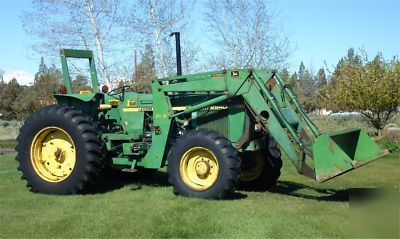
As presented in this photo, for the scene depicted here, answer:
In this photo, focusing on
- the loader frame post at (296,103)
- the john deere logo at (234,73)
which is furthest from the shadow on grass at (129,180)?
the loader frame post at (296,103)

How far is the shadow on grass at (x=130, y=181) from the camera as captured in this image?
29.7 ft

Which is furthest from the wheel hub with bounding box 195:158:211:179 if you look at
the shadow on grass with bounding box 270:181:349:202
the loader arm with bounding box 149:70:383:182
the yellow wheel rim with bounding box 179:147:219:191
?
the shadow on grass with bounding box 270:181:349:202

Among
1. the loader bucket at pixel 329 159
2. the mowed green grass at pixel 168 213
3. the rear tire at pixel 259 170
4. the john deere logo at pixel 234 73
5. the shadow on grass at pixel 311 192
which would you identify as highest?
the john deere logo at pixel 234 73

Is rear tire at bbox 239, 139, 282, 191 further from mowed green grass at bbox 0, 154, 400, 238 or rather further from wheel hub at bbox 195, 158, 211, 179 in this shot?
wheel hub at bbox 195, 158, 211, 179

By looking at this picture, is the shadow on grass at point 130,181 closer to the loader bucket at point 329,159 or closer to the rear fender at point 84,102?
the rear fender at point 84,102

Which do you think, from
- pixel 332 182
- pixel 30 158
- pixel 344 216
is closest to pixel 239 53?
pixel 332 182

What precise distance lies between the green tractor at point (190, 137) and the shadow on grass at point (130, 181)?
17.7 inches

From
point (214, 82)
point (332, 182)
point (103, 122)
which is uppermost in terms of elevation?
point (214, 82)

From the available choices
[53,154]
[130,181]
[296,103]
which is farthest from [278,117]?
[53,154]

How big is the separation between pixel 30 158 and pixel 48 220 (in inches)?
100

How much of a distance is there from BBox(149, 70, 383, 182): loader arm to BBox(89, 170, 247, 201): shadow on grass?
98 centimetres

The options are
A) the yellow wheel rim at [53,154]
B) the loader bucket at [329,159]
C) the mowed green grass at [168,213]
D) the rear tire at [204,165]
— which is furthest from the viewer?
the yellow wheel rim at [53,154]

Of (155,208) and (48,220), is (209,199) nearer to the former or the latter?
(155,208)

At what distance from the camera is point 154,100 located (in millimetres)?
8734
